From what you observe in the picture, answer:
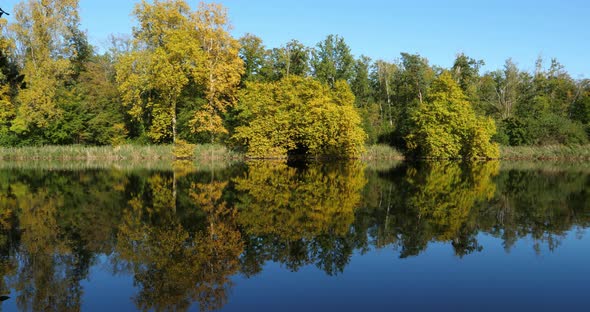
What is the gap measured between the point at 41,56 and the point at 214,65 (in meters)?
18.7

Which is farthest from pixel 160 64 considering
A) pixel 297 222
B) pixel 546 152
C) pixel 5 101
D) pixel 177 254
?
pixel 546 152

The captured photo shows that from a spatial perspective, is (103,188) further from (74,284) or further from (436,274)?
(436,274)

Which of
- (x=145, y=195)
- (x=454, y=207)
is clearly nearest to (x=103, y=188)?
(x=145, y=195)

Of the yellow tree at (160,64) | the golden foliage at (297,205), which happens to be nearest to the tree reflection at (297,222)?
the golden foliage at (297,205)

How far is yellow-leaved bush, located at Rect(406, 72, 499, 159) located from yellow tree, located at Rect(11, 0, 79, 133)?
37888mm

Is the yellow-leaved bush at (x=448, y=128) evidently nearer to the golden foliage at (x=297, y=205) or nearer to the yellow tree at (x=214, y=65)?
the yellow tree at (x=214, y=65)

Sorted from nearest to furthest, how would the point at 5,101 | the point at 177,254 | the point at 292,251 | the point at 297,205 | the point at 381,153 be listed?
1. the point at 177,254
2. the point at 292,251
3. the point at 297,205
4. the point at 5,101
5. the point at 381,153

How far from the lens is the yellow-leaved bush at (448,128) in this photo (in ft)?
157

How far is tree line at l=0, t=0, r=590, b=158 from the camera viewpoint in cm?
4525

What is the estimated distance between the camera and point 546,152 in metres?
52.5

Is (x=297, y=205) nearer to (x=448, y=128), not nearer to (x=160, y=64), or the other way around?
(x=160, y=64)

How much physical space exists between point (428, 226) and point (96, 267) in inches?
347

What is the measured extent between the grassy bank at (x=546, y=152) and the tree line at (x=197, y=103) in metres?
1.67

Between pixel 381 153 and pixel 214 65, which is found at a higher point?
pixel 214 65
